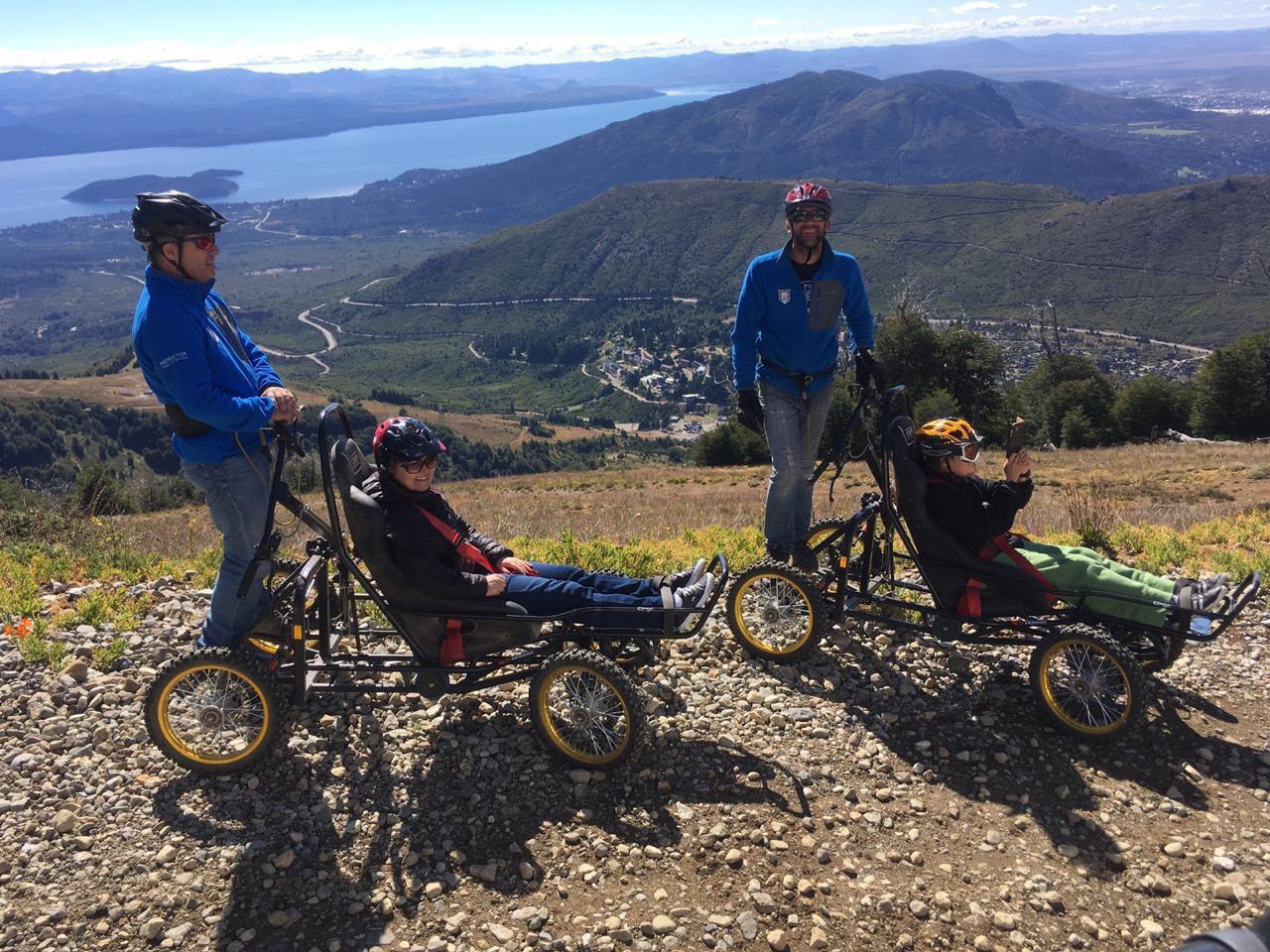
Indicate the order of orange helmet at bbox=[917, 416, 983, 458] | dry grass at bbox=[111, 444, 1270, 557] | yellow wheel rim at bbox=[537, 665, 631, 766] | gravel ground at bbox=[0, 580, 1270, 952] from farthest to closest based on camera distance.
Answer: dry grass at bbox=[111, 444, 1270, 557]
orange helmet at bbox=[917, 416, 983, 458]
yellow wheel rim at bbox=[537, 665, 631, 766]
gravel ground at bbox=[0, 580, 1270, 952]

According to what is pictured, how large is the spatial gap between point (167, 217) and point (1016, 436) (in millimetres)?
5510

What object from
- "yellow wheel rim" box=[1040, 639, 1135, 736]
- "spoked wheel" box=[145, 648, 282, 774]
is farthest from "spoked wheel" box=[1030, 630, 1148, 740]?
"spoked wheel" box=[145, 648, 282, 774]

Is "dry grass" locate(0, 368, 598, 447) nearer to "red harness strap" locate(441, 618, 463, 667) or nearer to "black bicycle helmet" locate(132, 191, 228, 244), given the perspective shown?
"black bicycle helmet" locate(132, 191, 228, 244)

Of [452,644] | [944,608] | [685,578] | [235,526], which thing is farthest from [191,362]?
[944,608]

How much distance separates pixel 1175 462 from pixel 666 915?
86.5 ft

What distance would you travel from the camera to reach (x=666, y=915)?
4250mm

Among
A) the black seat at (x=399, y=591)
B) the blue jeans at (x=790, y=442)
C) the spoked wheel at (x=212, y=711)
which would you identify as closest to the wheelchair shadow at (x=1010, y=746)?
the blue jeans at (x=790, y=442)

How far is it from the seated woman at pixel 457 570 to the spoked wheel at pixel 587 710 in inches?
13.8

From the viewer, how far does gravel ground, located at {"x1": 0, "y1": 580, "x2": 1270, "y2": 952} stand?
167 inches

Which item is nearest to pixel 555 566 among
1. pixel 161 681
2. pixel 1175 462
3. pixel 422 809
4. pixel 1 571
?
pixel 422 809

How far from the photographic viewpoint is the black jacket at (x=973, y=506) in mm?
5953

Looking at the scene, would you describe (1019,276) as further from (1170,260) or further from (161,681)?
(161,681)

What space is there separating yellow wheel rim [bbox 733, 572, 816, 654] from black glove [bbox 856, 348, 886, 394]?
1.78 metres

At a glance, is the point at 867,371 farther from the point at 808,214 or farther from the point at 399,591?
the point at 399,591
